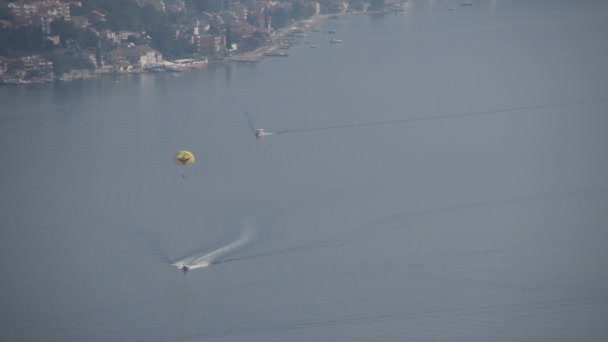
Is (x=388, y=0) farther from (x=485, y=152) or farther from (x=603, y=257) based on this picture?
(x=603, y=257)

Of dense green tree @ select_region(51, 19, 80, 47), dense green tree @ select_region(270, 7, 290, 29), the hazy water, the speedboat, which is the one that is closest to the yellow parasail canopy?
the hazy water

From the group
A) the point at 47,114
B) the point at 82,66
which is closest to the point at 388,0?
the point at 82,66

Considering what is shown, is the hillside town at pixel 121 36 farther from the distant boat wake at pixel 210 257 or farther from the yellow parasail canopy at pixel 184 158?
the distant boat wake at pixel 210 257

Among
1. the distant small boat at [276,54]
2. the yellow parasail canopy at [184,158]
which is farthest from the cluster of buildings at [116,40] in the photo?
the yellow parasail canopy at [184,158]

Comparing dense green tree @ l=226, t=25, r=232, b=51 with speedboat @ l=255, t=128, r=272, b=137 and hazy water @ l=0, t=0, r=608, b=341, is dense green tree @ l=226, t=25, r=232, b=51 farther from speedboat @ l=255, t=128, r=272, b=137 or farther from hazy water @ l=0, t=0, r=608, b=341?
speedboat @ l=255, t=128, r=272, b=137

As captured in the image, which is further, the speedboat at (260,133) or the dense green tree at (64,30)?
the dense green tree at (64,30)

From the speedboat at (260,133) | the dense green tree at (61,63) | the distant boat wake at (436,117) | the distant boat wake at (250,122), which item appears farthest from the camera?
the dense green tree at (61,63)
